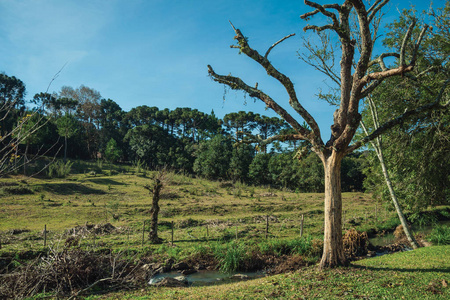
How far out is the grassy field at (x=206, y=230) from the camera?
7566 mm

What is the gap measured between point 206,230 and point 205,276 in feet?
24.4

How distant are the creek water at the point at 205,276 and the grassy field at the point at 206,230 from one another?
4.49 ft

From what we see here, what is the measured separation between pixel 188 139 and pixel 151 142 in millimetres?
13193

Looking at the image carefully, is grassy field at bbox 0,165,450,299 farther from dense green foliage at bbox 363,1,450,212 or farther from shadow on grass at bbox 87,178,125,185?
dense green foliage at bbox 363,1,450,212

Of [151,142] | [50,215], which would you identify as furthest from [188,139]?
[50,215]

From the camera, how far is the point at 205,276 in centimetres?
1293

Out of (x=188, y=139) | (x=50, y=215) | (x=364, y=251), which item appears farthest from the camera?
(x=188, y=139)

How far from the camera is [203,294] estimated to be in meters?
7.98

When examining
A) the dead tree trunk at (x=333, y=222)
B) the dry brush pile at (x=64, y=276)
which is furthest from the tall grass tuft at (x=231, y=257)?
the dead tree trunk at (x=333, y=222)

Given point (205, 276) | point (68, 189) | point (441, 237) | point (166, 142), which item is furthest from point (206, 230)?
point (166, 142)

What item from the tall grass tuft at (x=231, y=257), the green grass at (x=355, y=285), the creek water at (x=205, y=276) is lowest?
the creek water at (x=205, y=276)

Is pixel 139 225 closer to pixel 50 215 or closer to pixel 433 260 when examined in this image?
pixel 50 215

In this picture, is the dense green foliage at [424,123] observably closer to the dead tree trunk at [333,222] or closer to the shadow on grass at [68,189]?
the dead tree trunk at [333,222]

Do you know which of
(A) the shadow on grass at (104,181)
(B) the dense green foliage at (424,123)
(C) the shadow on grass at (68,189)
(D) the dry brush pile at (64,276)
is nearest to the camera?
(D) the dry brush pile at (64,276)
